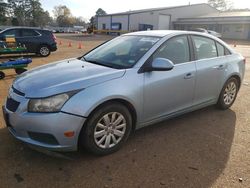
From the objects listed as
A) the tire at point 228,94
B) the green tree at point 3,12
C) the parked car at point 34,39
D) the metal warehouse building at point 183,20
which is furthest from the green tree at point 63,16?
the tire at point 228,94

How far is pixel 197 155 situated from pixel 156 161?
2.01ft

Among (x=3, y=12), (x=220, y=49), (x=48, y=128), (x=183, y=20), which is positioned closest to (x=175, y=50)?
(x=220, y=49)

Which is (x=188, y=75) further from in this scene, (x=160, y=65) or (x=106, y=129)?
(x=106, y=129)

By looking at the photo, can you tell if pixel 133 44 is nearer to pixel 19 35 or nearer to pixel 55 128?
pixel 55 128

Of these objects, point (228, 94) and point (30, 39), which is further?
point (30, 39)

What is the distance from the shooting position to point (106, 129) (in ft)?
11.0

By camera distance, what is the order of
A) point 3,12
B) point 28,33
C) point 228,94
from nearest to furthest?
1. point 228,94
2. point 28,33
3. point 3,12

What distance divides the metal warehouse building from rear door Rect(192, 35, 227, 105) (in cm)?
3864

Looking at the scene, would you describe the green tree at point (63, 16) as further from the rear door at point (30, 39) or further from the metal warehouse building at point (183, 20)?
the rear door at point (30, 39)

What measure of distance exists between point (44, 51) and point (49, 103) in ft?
36.8

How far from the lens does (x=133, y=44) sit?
4184mm

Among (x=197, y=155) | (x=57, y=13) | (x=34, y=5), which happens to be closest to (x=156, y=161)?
(x=197, y=155)

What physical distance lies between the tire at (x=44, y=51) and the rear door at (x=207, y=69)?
10389 millimetres

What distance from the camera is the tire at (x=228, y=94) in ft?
16.7
